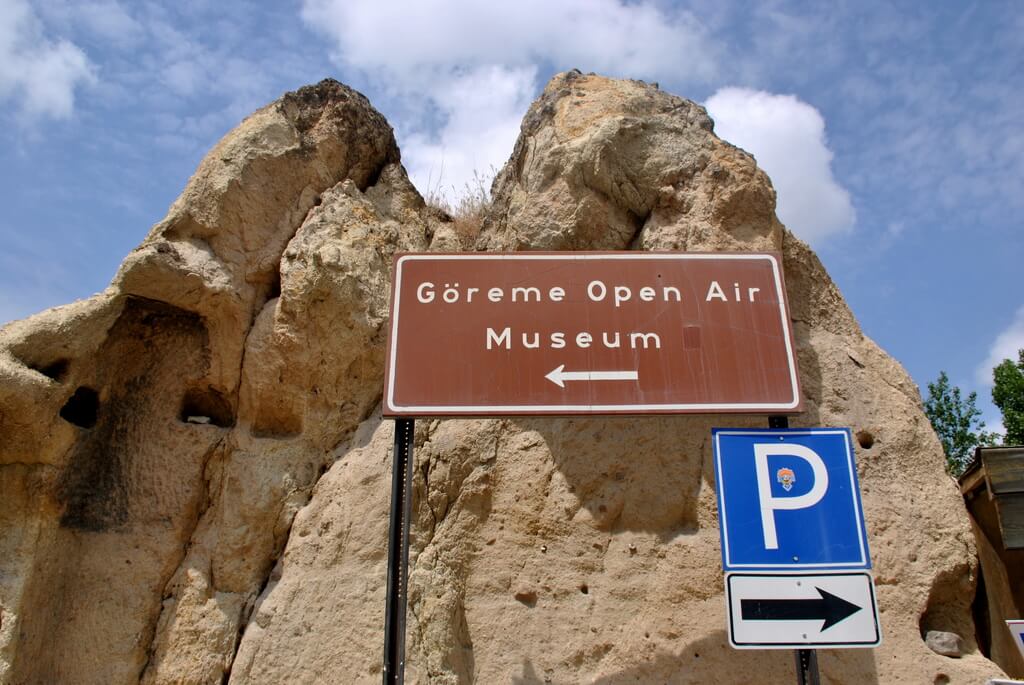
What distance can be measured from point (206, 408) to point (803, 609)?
3942 millimetres

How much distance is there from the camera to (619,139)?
17.6 ft

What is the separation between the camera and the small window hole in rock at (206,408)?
5.30 meters

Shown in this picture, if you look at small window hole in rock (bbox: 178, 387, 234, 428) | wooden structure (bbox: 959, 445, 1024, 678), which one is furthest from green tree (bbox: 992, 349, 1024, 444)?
small window hole in rock (bbox: 178, 387, 234, 428)

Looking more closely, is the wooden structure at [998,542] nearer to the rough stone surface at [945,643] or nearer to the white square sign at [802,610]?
the rough stone surface at [945,643]

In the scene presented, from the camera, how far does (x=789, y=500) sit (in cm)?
330

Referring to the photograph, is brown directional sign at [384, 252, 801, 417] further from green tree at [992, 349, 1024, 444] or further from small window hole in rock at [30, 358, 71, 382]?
green tree at [992, 349, 1024, 444]

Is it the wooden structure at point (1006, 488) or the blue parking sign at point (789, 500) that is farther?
the wooden structure at point (1006, 488)

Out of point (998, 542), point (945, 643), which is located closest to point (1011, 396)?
point (998, 542)

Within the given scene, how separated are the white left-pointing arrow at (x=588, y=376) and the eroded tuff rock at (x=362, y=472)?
41.3 inches

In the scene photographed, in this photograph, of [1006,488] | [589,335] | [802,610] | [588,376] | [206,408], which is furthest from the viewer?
[206,408]

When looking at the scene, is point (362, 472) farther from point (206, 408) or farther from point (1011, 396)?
point (1011, 396)

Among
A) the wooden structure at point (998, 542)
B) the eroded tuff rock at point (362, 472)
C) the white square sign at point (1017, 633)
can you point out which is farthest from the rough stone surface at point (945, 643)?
the wooden structure at point (998, 542)

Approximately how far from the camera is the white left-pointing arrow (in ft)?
12.0

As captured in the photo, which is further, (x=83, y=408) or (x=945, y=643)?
(x=83, y=408)
